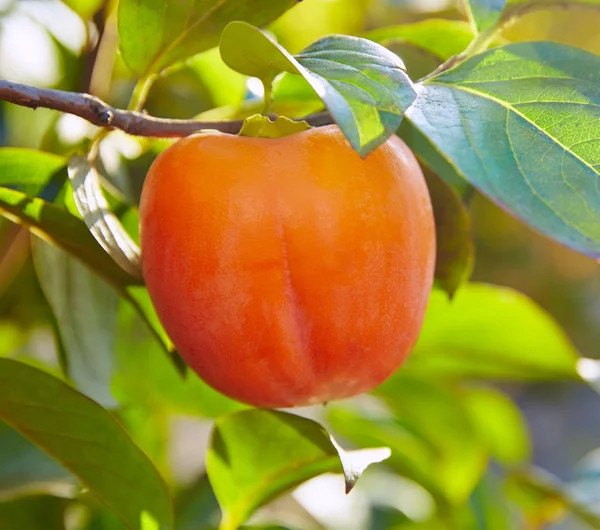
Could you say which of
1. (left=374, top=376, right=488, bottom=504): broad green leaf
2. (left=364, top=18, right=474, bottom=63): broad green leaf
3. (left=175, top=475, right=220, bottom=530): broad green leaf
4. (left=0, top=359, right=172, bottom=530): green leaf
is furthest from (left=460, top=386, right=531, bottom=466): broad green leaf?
(left=0, top=359, right=172, bottom=530): green leaf

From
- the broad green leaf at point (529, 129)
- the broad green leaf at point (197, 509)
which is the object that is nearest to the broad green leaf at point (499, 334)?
the broad green leaf at point (197, 509)

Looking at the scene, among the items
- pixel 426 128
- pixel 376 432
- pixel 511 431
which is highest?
pixel 426 128

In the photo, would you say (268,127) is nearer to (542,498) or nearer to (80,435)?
(80,435)

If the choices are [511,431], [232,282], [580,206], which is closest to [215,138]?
[232,282]

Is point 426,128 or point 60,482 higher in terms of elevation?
point 426,128

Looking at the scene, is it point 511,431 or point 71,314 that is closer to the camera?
point 71,314

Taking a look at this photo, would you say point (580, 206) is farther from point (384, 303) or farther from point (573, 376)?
point (573, 376)

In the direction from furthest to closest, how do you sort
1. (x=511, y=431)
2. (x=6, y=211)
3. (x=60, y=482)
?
(x=511, y=431) → (x=60, y=482) → (x=6, y=211)
